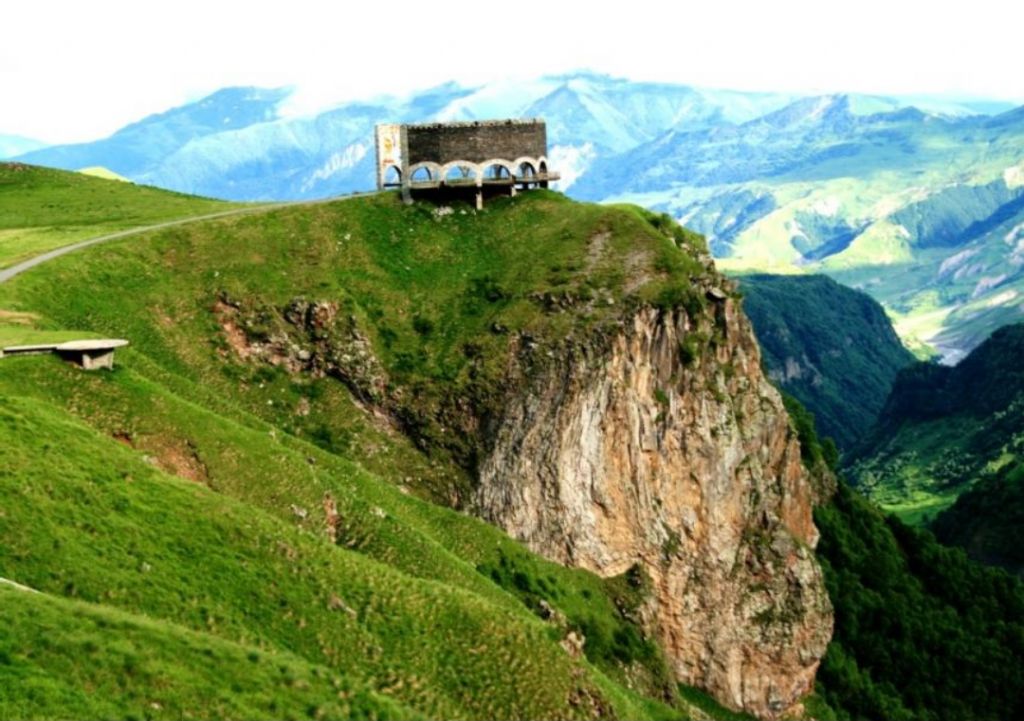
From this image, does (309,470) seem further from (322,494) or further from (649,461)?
(649,461)

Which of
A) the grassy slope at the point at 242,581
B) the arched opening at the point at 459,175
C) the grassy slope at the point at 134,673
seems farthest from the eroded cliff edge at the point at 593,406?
the grassy slope at the point at 134,673

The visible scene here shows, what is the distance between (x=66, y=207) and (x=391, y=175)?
116ft

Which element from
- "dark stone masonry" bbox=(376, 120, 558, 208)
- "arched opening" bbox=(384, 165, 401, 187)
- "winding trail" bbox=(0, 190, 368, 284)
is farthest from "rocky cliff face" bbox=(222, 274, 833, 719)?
"arched opening" bbox=(384, 165, 401, 187)

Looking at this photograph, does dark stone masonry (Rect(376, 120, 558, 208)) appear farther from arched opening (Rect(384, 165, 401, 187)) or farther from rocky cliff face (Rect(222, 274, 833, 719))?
rocky cliff face (Rect(222, 274, 833, 719))

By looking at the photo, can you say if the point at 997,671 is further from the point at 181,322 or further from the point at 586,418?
the point at 181,322

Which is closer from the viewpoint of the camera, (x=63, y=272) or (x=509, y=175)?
(x=63, y=272)

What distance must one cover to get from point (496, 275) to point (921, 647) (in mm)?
61058

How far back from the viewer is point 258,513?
52.0 meters

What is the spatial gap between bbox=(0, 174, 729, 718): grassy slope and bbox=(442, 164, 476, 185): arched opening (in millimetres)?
3921

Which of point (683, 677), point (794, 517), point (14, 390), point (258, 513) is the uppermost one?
point (14, 390)

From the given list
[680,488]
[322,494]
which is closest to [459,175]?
[680,488]

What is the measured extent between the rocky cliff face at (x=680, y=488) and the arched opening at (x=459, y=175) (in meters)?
24.2

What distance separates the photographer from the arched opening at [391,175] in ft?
355

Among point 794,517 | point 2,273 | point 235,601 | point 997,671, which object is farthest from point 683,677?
point 2,273
